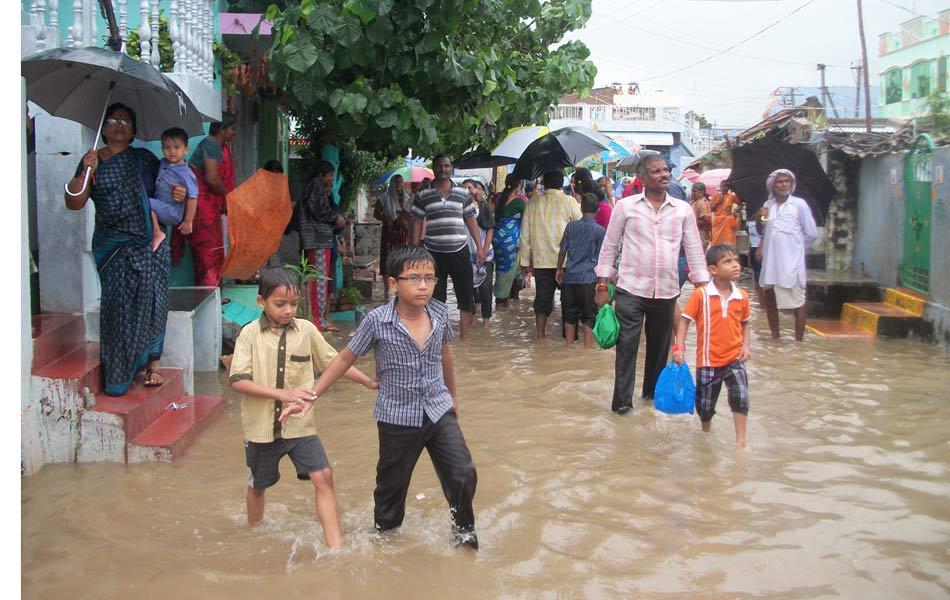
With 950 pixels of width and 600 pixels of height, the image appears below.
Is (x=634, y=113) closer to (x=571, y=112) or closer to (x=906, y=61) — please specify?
(x=571, y=112)

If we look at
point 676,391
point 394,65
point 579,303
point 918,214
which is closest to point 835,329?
point 918,214

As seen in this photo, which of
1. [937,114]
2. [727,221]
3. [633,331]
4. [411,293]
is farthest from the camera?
[727,221]

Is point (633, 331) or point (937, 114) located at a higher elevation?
point (937, 114)

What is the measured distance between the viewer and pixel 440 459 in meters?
4.04

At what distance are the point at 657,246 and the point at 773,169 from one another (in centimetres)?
563

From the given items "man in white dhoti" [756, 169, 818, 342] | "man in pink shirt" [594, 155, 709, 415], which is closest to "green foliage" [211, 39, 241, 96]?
"man in pink shirt" [594, 155, 709, 415]

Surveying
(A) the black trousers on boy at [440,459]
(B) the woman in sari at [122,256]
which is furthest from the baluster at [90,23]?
(A) the black trousers on boy at [440,459]

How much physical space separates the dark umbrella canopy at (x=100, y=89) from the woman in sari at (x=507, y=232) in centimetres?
547

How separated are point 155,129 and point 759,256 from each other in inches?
281

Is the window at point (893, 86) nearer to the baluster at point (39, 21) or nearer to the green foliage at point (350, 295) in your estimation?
the green foliage at point (350, 295)

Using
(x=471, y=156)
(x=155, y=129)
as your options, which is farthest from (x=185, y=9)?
(x=471, y=156)

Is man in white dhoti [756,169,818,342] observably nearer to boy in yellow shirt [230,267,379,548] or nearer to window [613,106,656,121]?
boy in yellow shirt [230,267,379,548]

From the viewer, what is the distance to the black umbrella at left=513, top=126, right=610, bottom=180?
1038cm

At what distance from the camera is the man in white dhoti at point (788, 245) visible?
31.6 feet
